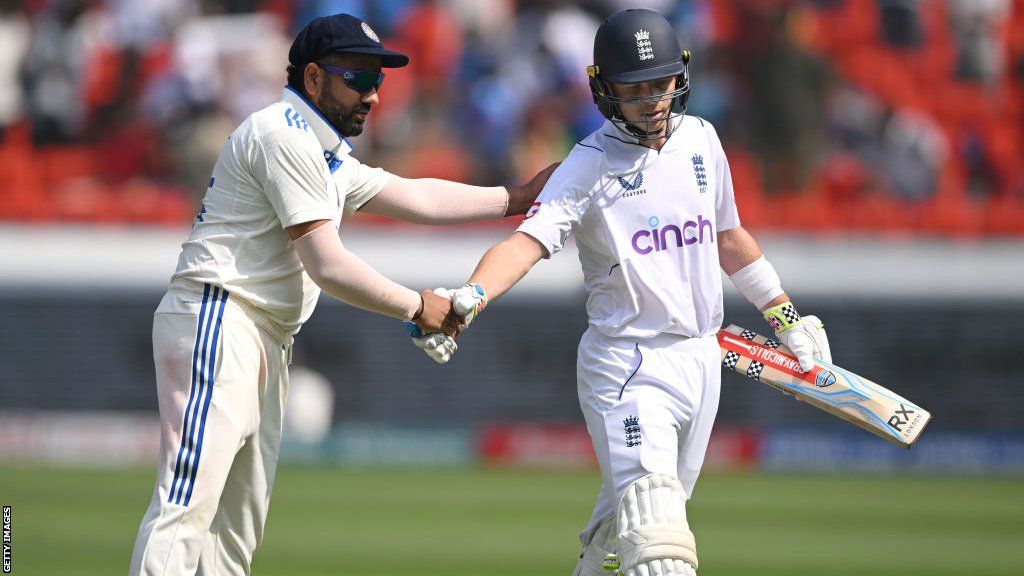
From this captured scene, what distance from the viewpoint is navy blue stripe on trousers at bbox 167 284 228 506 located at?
4.34 metres

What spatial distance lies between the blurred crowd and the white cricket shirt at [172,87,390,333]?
310 inches

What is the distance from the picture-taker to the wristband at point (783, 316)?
4941 millimetres

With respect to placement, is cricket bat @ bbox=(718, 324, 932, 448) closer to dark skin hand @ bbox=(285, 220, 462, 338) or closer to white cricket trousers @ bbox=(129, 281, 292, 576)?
dark skin hand @ bbox=(285, 220, 462, 338)

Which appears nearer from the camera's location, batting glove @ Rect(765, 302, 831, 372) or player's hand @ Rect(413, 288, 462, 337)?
player's hand @ Rect(413, 288, 462, 337)

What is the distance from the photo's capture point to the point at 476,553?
7.86m

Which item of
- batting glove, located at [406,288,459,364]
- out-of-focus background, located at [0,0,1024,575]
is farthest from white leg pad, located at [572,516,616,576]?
out-of-focus background, located at [0,0,1024,575]

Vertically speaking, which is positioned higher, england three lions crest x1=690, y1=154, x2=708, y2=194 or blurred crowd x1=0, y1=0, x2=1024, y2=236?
blurred crowd x1=0, y1=0, x2=1024, y2=236

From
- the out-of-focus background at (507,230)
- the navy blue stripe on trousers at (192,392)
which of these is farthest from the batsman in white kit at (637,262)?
the out-of-focus background at (507,230)

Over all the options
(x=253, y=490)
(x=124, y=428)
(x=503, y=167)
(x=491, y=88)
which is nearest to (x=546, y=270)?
(x=503, y=167)

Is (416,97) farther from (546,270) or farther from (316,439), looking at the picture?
(316,439)

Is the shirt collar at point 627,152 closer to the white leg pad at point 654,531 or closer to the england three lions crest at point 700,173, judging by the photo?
the england three lions crest at point 700,173

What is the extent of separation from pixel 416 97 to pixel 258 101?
1.44m

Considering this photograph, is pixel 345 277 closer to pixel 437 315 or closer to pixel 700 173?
pixel 437 315

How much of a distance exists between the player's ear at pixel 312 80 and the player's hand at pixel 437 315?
745 millimetres
